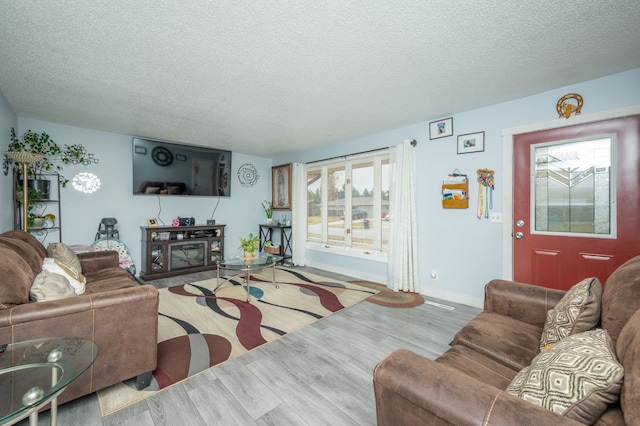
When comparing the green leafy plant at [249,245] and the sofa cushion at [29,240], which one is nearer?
the sofa cushion at [29,240]

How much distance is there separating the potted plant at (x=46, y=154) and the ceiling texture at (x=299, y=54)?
0.33 metres

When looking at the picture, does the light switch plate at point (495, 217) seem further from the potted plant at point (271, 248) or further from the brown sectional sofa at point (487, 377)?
the potted plant at point (271, 248)

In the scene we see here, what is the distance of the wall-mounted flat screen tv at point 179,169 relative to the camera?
14.3 feet

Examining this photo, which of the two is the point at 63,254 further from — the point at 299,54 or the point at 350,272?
the point at 350,272

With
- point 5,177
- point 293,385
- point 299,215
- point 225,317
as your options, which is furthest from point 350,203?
point 5,177

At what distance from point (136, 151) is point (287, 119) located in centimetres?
267

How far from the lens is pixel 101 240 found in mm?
4031

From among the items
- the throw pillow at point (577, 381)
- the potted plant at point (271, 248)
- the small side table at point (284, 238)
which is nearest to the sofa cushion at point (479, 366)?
the throw pillow at point (577, 381)

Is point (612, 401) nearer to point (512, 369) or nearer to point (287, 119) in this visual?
point (512, 369)

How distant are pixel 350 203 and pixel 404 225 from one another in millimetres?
1229

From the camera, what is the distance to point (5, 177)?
2848 millimetres

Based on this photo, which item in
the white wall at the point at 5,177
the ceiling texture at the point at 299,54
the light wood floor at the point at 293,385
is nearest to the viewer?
the light wood floor at the point at 293,385

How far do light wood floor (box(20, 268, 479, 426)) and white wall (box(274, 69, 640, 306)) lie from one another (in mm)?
782

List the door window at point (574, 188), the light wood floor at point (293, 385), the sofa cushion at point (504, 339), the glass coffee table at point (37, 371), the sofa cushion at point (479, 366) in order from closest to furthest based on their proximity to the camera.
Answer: the glass coffee table at point (37, 371) → the sofa cushion at point (479, 366) → the sofa cushion at point (504, 339) → the light wood floor at point (293, 385) → the door window at point (574, 188)
